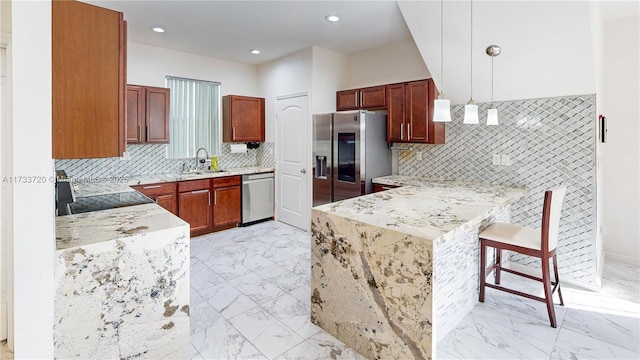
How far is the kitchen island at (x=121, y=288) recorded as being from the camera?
1.57m

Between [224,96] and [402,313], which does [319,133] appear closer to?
[224,96]

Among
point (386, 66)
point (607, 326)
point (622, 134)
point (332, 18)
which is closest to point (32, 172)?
point (332, 18)

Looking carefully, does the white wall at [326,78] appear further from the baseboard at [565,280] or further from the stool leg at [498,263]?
the baseboard at [565,280]

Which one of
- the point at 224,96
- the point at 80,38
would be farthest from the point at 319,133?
the point at 80,38

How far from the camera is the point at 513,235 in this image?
2.50m

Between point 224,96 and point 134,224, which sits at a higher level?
point 224,96

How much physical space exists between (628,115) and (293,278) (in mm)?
3974

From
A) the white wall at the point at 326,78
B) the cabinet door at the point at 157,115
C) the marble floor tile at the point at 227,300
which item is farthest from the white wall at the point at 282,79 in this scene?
the marble floor tile at the point at 227,300

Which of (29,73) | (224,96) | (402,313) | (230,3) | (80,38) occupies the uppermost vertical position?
(230,3)

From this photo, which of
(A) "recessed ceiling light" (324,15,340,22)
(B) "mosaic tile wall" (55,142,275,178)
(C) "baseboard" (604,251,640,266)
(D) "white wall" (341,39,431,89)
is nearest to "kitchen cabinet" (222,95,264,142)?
(B) "mosaic tile wall" (55,142,275,178)

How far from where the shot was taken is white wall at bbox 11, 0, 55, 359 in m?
1.33

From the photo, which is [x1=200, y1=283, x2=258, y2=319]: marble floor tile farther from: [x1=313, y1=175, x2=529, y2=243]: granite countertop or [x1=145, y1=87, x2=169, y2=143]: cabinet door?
[x1=145, y1=87, x2=169, y2=143]: cabinet door

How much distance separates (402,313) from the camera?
6.07 ft

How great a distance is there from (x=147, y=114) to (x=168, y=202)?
1165 mm
